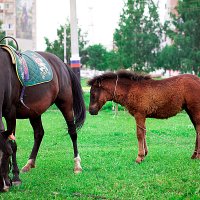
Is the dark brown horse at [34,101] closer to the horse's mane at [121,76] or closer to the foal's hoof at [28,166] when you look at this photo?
the foal's hoof at [28,166]

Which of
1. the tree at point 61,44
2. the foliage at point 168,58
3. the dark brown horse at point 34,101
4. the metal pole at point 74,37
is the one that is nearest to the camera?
the dark brown horse at point 34,101

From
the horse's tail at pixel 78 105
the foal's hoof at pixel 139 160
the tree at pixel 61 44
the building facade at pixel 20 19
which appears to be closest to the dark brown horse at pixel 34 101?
the horse's tail at pixel 78 105

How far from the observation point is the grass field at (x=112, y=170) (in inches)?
273

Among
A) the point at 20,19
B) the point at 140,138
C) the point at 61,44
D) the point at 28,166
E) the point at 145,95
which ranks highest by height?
the point at 20,19

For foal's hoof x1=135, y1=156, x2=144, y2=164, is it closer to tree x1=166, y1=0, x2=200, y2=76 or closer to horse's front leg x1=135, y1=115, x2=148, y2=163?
horse's front leg x1=135, y1=115, x2=148, y2=163

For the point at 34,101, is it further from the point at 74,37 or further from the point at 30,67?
the point at 74,37

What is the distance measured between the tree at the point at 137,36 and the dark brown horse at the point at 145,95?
129 ft

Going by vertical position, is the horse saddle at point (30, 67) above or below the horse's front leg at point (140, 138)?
above

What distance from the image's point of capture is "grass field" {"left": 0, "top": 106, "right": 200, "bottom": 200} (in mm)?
6938

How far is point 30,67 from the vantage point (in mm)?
8453

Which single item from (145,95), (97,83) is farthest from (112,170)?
(97,83)

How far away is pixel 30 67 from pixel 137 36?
1640 inches

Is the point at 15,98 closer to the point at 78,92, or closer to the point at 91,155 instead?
the point at 78,92

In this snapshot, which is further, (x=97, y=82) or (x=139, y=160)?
(x=97, y=82)
